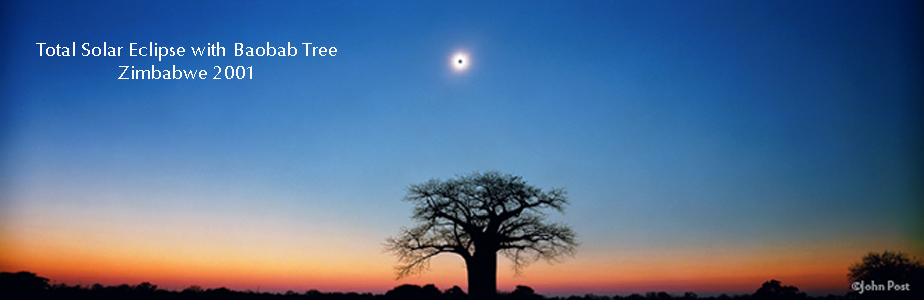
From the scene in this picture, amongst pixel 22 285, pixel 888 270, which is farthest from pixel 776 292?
pixel 22 285

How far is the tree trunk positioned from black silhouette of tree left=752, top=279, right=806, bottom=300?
1249cm

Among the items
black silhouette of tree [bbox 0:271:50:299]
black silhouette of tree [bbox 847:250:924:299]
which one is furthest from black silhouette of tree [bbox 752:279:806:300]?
black silhouette of tree [bbox 0:271:50:299]

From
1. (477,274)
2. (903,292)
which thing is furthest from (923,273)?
(477,274)

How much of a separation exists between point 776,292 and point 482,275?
1448cm

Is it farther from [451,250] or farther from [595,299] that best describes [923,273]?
[451,250]

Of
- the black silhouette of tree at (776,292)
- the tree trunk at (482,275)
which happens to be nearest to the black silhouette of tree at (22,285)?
the tree trunk at (482,275)

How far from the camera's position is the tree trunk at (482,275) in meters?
19.8

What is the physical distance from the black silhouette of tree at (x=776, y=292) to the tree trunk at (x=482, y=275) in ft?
41.0

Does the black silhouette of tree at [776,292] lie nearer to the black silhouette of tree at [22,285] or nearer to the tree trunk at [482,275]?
the tree trunk at [482,275]

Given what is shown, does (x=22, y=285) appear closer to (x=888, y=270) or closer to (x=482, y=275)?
(x=482, y=275)

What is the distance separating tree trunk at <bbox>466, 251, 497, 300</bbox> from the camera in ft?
65.1

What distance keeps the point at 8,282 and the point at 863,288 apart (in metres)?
30.7

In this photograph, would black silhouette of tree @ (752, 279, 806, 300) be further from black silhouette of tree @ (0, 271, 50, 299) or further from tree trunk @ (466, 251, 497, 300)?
black silhouette of tree @ (0, 271, 50, 299)

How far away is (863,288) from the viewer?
18.7m
